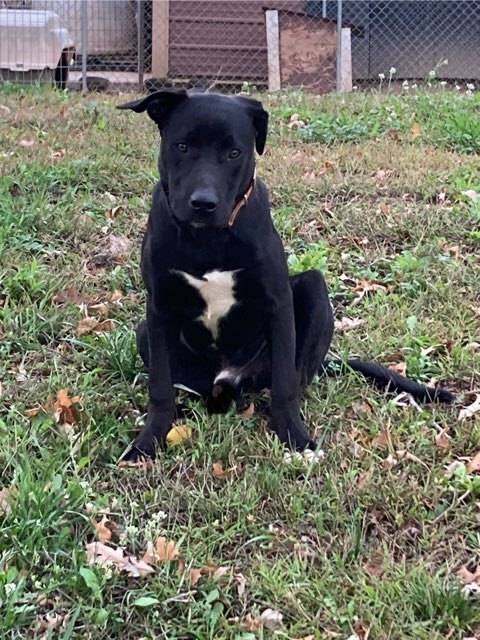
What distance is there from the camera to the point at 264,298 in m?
2.99

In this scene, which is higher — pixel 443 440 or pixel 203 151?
pixel 203 151

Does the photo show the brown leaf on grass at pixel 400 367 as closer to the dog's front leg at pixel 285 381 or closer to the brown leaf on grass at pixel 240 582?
the dog's front leg at pixel 285 381

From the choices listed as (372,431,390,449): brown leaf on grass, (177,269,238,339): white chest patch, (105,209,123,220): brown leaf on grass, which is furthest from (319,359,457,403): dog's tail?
(105,209,123,220): brown leaf on grass

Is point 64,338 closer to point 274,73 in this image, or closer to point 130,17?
point 274,73

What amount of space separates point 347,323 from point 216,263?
4.42 feet

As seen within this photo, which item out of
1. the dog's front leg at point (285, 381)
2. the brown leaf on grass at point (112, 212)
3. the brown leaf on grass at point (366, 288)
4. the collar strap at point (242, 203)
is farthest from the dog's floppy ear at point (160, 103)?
the brown leaf on grass at point (112, 212)

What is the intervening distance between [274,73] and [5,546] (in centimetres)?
905

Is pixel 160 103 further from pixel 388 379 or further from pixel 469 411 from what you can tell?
pixel 469 411

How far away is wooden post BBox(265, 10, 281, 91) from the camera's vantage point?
1055cm

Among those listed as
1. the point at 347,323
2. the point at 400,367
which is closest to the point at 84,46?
the point at 347,323

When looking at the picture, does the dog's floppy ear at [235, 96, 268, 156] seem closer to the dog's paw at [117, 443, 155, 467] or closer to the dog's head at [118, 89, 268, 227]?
the dog's head at [118, 89, 268, 227]

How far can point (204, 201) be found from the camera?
2.70 m

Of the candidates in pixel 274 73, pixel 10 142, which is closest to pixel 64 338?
pixel 10 142

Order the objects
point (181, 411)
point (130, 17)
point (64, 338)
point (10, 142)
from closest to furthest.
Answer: point (181, 411)
point (64, 338)
point (10, 142)
point (130, 17)
